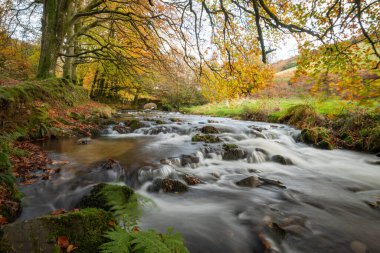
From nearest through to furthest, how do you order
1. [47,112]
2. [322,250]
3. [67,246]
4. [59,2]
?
[67,246]
[322,250]
[47,112]
[59,2]

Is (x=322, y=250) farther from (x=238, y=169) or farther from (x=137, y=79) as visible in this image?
(x=137, y=79)

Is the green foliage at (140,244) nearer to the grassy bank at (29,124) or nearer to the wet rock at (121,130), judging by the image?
the grassy bank at (29,124)

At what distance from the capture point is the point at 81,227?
2.22 meters

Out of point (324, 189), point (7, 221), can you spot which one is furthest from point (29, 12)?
point (324, 189)

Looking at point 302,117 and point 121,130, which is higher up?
point 302,117

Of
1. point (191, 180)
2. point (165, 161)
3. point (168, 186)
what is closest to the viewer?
point (168, 186)

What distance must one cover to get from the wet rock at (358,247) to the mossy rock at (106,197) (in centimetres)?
319

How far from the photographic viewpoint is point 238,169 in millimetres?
6395

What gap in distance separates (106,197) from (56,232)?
3.98ft

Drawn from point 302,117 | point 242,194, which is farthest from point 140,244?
point 302,117

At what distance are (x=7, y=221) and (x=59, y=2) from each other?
9.61m

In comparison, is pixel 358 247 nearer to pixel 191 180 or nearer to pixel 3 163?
pixel 191 180

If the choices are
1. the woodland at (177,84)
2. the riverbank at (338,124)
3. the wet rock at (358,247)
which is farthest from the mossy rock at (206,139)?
the wet rock at (358,247)

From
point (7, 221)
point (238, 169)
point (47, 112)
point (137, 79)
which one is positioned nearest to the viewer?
point (7, 221)
